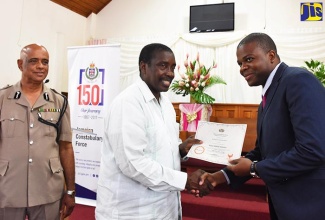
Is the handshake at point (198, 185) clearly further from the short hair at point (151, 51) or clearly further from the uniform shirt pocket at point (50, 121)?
the uniform shirt pocket at point (50, 121)

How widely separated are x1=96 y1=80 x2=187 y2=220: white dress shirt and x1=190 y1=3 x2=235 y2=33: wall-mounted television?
18.6ft

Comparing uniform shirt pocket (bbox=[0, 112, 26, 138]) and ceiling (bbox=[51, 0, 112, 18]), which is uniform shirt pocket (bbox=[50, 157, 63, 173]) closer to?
uniform shirt pocket (bbox=[0, 112, 26, 138])

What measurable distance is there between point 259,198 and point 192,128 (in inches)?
43.6

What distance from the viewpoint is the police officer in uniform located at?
1669mm

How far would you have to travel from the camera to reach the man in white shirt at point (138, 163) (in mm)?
1375

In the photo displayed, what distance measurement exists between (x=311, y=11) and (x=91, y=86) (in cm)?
529

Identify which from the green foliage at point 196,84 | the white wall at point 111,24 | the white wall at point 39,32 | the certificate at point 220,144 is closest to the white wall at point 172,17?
the white wall at point 111,24

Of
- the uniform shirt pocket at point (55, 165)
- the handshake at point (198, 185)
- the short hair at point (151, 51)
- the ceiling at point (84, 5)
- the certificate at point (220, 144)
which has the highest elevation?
the ceiling at point (84, 5)

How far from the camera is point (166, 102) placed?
5.77ft

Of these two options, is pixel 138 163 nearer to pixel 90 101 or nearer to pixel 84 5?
pixel 90 101

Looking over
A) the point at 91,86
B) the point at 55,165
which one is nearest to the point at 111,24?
the point at 91,86

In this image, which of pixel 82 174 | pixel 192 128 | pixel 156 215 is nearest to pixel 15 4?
pixel 82 174

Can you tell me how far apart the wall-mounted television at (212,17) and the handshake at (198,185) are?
5.51 m

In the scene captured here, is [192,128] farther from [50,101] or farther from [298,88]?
[298,88]
